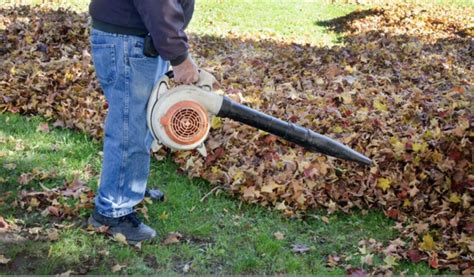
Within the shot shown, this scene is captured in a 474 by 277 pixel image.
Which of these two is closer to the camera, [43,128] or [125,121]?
[125,121]

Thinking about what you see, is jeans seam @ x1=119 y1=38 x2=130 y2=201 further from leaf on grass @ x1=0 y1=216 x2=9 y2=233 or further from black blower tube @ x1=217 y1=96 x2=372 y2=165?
leaf on grass @ x1=0 y1=216 x2=9 y2=233

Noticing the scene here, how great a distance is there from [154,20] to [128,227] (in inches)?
52.7

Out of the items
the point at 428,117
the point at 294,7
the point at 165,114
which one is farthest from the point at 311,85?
the point at 294,7

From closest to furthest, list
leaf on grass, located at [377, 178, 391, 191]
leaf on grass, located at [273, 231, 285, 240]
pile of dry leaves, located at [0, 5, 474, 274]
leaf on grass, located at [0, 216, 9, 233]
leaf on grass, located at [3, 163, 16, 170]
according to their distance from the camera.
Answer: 1. leaf on grass, located at [0, 216, 9, 233]
2. leaf on grass, located at [273, 231, 285, 240]
3. pile of dry leaves, located at [0, 5, 474, 274]
4. leaf on grass, located at [377, 178, 391, 191]
5. leaf on grass, located at [3, 163, 16, 170]

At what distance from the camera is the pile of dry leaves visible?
4117mm

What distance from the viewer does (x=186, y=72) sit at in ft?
10.6

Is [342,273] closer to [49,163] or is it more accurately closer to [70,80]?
[49,163]

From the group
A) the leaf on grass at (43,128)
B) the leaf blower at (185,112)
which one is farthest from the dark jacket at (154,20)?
the leaf on grass at (43,128)

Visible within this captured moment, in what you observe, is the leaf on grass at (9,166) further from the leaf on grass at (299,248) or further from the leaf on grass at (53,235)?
the leaf on grass at (299,248)

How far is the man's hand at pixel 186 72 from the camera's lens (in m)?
3.21

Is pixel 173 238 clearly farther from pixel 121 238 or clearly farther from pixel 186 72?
pixel 186 72

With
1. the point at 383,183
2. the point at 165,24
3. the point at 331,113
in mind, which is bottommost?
the point at 383,183

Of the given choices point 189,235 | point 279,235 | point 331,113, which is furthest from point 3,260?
point 331,113

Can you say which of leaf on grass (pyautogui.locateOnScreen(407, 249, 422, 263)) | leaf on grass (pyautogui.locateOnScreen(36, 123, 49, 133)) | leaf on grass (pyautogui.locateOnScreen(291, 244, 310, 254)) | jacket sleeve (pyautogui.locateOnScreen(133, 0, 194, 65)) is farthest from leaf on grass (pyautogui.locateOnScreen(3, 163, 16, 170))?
leaf on grass (pyautogui.locateOnScreen(407, 249, 422, 263))
